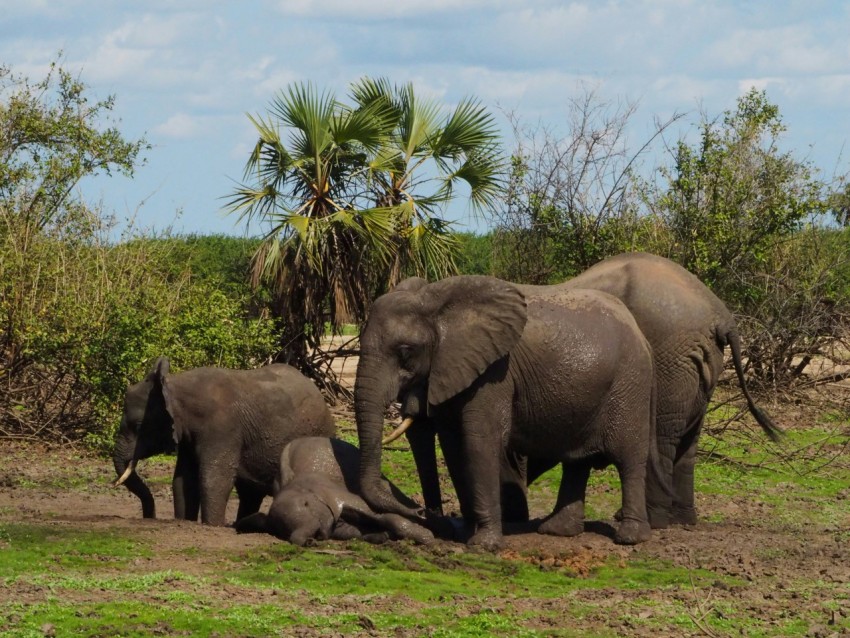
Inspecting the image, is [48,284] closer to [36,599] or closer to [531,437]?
[531,437]

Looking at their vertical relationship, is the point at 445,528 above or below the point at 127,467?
below

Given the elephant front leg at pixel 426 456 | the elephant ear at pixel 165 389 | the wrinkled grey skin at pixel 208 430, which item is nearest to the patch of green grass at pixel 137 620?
the elephant front leg at pixel 426 456

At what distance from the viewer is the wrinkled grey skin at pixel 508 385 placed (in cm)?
1182

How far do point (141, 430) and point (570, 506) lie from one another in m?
3.85

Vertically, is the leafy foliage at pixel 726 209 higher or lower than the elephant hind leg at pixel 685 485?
higher

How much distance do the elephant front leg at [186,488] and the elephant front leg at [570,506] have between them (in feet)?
10.3

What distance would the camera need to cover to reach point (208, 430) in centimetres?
1319

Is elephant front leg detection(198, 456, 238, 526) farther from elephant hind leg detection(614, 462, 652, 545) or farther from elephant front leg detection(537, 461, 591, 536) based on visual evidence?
elephant hind leg detection(614, 462, 652, 545)

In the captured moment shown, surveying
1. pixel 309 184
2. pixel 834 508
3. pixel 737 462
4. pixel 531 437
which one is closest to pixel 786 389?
pixel 737 462

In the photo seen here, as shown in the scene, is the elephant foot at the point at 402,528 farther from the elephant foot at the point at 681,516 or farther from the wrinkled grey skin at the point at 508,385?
the elephant foot at the point at 681,516

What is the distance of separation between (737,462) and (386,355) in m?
7.15

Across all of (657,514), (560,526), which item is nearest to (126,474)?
(560,526)

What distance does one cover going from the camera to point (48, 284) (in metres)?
18.9

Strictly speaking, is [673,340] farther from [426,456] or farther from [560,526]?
[426,456]
